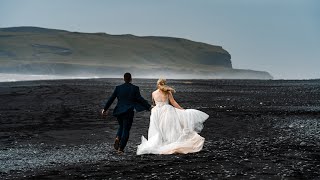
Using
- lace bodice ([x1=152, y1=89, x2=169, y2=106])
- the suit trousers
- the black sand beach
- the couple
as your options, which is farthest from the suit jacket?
the black sand beach

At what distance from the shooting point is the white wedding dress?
17.1 meters

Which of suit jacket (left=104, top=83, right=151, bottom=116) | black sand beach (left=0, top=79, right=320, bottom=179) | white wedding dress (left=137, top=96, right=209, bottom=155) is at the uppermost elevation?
suit jacket (left=104, top=83, right=151, bottom=116)

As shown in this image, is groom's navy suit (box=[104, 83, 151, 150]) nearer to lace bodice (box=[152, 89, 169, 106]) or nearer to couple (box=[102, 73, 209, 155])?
couple (box=[102, 73, 209, 155])

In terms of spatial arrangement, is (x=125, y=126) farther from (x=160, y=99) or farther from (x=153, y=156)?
(x=160, y=99)

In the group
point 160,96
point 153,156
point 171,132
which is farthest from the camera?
point 160,96

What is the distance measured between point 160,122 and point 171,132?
0.47m

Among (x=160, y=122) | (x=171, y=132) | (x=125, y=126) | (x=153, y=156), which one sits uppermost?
(x=160, y=122)

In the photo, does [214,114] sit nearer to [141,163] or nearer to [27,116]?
[27,116]

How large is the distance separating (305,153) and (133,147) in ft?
18.3

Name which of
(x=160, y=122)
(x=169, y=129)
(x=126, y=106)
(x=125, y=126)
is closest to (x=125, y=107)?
(x=126, y=106)

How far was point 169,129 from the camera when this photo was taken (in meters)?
17.6

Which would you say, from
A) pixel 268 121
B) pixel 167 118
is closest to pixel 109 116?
pixel 268 121

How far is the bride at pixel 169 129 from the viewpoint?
56.2 feet

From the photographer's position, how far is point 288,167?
1434cm
